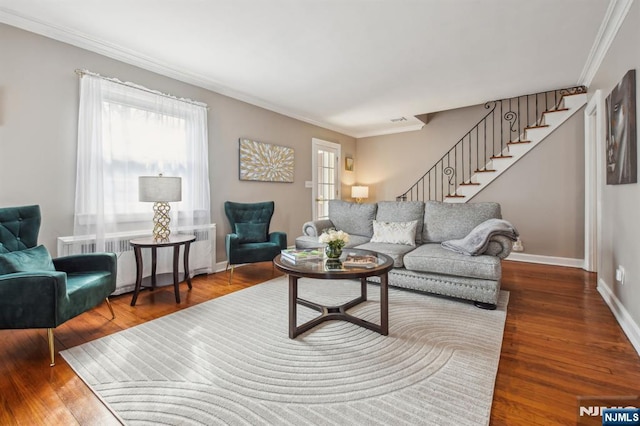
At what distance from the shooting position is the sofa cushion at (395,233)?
11.6 feet

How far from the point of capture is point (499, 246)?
2.79 metres

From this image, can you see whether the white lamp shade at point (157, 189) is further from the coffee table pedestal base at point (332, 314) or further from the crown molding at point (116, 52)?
the coffee table pedestal base at point (332, 314)

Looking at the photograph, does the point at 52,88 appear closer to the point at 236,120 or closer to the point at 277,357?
the point at 236,120

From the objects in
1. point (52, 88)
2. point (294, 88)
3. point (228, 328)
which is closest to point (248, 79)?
point (294, 88)

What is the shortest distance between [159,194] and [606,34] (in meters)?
4.54

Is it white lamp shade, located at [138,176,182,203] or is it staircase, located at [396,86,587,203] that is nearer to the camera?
white lamp shade, located at [138,176,182,203]

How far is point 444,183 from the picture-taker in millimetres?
6008

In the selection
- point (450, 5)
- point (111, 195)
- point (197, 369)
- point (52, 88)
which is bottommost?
point (197, 369)

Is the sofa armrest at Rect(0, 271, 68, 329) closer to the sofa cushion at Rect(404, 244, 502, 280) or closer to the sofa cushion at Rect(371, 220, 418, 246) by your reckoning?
the sofa cushion at Rect(404, 244, 502, 280)

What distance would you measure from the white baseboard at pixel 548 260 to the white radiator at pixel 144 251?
4.69 m

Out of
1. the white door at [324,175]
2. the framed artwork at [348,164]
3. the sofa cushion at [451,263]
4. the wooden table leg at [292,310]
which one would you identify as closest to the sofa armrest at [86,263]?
the wooden table leg at [292,310]

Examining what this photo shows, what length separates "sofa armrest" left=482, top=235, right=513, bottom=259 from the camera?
2.78 metres

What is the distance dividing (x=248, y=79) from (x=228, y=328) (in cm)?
303

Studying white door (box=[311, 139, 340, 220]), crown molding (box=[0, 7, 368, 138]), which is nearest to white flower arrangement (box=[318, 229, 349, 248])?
crown molding (box=[0, 7, 368, 138])
